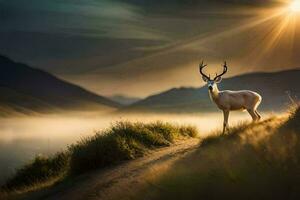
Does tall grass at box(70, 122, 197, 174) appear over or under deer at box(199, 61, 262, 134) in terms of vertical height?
under

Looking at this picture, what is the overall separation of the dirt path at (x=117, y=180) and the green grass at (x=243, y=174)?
2.65 feet

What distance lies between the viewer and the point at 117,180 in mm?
17219

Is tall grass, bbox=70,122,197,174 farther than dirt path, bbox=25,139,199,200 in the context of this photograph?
Yes

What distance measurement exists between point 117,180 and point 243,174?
16.6ft

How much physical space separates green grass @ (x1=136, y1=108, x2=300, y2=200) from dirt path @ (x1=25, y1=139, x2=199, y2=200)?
0.81m

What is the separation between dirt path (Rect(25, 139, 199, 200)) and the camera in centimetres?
1545

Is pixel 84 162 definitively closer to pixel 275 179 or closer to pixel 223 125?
pixel 223 125

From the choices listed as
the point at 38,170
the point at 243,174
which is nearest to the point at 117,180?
the point at 243,174

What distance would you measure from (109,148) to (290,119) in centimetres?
673

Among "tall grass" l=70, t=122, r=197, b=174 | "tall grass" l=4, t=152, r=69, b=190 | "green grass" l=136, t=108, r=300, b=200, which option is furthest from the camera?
"tall grass" l=4, t=152, r=69, b=190

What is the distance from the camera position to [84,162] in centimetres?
2150

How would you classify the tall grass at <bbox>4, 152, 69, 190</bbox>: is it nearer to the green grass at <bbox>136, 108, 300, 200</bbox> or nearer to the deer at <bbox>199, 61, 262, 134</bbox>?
the deer at <bbox>199, 61, 262, 134</bbox>

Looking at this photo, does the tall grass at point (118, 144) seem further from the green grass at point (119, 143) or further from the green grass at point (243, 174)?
the green grass at point (243, 174)

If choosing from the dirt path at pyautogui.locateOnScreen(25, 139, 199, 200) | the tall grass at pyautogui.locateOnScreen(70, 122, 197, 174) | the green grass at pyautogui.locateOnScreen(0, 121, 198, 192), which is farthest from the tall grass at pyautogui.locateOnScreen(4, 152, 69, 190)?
the dirt path at pyautogui.locateOnScreen(25, 139, 199, 200)
